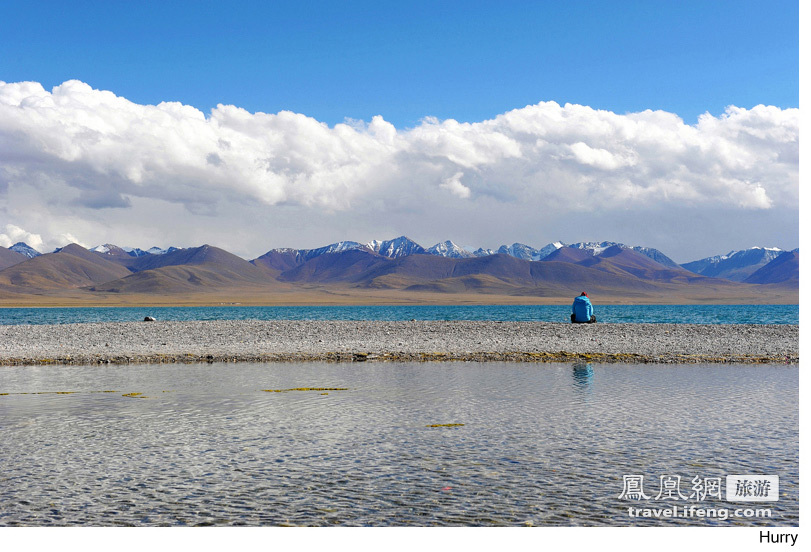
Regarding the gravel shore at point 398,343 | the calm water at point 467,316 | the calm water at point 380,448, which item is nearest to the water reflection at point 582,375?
the calm water at point 380,448

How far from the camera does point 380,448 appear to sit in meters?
13.2

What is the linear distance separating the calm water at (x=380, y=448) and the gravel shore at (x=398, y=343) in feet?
24.7

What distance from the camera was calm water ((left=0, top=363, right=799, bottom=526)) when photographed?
967 centimetres

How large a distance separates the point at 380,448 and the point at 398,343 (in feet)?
79.5

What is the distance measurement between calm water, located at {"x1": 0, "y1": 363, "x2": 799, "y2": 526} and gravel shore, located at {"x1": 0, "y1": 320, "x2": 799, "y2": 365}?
7535 mm

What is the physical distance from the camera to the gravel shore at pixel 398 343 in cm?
3083

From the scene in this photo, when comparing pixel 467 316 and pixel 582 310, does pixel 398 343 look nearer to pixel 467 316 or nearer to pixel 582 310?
pixel 582 310

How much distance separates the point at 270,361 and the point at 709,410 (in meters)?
19.0

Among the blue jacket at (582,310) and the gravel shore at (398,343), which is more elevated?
the blue jacket at (582,310)

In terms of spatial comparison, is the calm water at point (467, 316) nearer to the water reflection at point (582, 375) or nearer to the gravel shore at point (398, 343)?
the gravel shore at point (398, 343)

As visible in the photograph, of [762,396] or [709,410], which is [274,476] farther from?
[762,396]

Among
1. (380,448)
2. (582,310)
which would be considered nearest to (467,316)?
(582,310)

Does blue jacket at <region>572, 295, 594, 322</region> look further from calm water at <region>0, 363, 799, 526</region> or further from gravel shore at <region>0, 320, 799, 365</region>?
calm water at <region>0, 363, 799, 526</region>

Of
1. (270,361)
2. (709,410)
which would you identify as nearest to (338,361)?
(270,361)
